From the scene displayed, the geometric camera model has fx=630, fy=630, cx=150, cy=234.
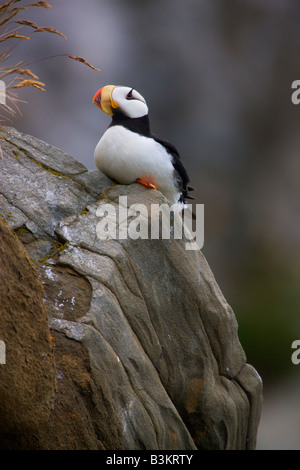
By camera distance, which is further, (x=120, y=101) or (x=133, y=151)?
(x=120, y=101)

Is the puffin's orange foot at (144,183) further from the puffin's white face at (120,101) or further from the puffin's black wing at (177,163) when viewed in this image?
the puffin's white face at (120,101)

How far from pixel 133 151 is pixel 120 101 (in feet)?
1.14

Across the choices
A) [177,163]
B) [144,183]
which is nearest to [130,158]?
[144,183]

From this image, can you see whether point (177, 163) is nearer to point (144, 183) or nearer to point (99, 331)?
point (144, 183)

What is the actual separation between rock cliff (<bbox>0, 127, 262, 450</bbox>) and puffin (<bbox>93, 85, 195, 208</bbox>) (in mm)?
103

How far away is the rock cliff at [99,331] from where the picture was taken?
7.90 feet

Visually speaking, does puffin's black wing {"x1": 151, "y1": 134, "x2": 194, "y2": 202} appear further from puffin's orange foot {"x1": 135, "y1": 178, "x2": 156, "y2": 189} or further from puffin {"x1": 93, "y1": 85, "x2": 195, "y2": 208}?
puffin's orange foot {"x1": 135, "y1": 178, "x2": 156, "y2": 189}

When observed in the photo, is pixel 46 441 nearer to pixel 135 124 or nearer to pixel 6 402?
pixel 6 402

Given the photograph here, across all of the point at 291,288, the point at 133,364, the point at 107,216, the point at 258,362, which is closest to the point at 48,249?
the point at 107,216

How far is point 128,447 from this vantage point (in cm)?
277

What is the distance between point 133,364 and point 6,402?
83 cm

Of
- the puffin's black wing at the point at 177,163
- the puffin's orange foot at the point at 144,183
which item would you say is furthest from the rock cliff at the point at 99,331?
the puffin's black wing at the point at 177,163

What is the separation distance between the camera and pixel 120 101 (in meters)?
3.75

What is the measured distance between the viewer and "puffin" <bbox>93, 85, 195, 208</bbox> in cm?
362
